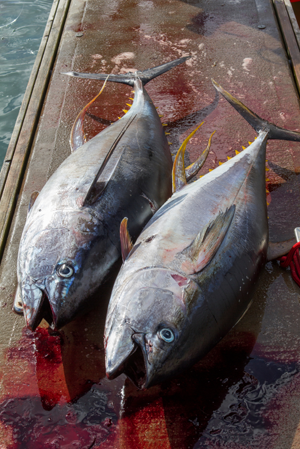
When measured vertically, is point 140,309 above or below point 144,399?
above

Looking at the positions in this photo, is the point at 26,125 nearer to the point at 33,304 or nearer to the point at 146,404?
the point at 33,304

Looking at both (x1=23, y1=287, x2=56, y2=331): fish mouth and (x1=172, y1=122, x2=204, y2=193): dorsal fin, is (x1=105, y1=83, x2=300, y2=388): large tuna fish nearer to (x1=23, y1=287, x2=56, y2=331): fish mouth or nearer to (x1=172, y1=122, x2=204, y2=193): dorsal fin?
(x1=172, y1=122, x2=204, y2=193): dorsal fin

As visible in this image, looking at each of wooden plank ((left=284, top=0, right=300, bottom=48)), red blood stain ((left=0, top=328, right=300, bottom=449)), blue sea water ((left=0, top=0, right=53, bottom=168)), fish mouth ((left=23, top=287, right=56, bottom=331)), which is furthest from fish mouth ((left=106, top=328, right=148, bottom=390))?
wooden plank ((left=284, top=0, right=300, bottom=48))

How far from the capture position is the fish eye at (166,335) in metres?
1.83

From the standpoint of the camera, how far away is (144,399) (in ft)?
7.03

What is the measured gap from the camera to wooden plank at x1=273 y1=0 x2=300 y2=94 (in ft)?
14.4

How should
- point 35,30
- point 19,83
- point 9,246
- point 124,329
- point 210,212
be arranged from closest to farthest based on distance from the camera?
point 124,329 → point 210,212 → point 9,246 → point 19,83 → point 35,30

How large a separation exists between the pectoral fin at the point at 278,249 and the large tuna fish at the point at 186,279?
0.02m

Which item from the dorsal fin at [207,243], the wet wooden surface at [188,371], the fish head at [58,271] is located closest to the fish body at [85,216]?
the fish head at [58,271]

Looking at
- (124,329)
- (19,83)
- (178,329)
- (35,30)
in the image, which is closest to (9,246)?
(124,329)

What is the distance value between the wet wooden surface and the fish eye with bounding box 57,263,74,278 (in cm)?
25

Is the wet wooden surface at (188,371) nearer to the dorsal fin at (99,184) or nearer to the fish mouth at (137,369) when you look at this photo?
the fish mouth at (137,369)

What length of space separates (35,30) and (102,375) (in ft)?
25.3

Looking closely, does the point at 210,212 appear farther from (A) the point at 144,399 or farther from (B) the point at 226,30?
(B) the point at 226,30
